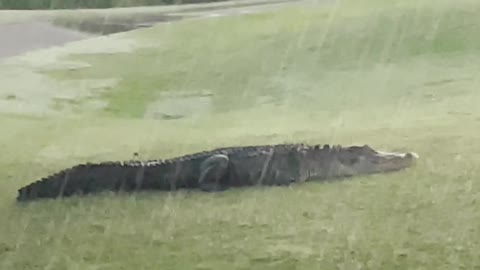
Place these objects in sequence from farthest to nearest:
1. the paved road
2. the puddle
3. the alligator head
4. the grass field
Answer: the paved road → the puddle → the alligator head → the grass field

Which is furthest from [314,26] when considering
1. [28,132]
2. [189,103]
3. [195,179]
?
[28,132]

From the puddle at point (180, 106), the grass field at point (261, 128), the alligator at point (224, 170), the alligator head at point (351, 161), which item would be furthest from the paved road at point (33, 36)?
the alligator head at point (351, 161)

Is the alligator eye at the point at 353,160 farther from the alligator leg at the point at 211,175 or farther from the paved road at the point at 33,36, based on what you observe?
A: the paved road at the point at 33,36

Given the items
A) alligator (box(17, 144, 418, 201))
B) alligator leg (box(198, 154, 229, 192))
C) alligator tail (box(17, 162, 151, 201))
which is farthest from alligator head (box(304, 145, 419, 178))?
alligator tail (box(17, 162, 151, 201))

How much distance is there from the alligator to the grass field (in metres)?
0.03

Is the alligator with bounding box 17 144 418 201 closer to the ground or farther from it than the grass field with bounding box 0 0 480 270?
closer to the ground

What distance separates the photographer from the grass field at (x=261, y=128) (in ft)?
6.32

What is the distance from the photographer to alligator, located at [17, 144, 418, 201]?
7.21 ft

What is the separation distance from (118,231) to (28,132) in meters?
0.47

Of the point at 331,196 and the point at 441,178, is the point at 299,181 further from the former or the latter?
the point at 441,178

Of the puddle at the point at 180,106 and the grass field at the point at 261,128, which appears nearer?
the grass field at the point at 261,128

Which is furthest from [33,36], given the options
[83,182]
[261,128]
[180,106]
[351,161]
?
[351,161]

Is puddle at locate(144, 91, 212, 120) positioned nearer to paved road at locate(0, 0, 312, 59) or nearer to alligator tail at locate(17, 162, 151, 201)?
alligator tail at locate(17, 162, 151, 201)

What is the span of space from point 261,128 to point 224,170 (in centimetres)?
15
